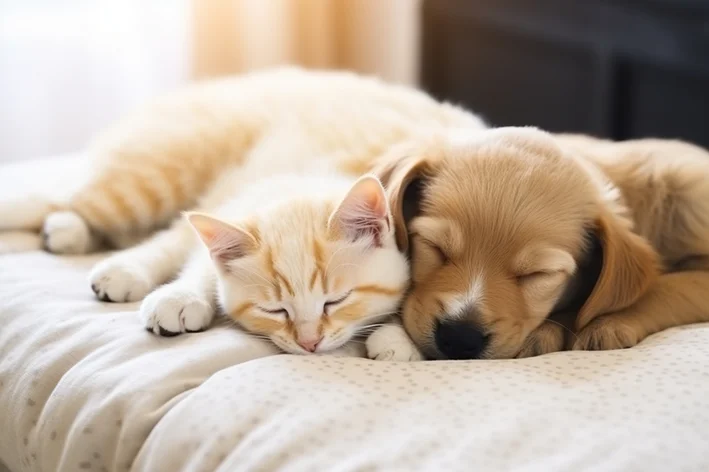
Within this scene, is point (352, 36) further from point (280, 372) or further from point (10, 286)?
point (280, 372)

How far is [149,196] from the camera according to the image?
2127mm

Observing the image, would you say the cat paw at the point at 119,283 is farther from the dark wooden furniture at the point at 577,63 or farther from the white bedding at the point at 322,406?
the dark wooden furniture at the point at 577,63

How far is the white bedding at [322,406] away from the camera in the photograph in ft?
3.71

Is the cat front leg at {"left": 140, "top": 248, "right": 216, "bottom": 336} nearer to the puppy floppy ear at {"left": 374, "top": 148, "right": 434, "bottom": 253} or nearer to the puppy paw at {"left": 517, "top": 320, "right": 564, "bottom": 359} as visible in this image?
the puppy floppy ear at {"left": 374, "top": 148, "right": 434, "bottom": 253}

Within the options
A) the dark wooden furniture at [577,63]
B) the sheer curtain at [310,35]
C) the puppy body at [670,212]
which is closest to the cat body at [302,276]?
the puppy body at [670,212]

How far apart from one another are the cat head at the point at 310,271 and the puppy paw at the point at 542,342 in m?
0.27

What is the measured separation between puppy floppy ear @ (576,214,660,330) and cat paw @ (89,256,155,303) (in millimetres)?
883

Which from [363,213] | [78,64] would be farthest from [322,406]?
[78,64]

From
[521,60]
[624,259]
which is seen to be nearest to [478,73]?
[521,60]

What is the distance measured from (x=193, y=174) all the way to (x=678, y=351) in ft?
4.16

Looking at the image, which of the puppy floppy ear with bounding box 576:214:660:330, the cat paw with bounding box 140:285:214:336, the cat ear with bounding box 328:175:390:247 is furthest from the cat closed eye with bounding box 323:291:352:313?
the puppy floppy ear with bounding box 576:214:660:330

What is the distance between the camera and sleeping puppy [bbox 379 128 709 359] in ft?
4.98

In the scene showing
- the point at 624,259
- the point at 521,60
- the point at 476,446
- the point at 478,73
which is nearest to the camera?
the point at 476,446

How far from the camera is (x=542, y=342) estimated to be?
5.13ft
